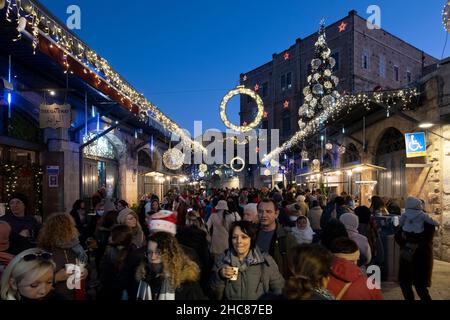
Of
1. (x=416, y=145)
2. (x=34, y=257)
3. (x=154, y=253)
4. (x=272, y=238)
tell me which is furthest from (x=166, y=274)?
(x=416, y=145)

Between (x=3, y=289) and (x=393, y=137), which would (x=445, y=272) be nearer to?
(x=393, y=137)

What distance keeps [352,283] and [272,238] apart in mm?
1910

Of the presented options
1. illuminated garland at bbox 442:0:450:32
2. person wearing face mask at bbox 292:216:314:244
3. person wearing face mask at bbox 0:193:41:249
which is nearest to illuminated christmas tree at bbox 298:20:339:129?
illuminated garland at bbox 442:0:450:32

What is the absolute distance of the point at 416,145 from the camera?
1080cm

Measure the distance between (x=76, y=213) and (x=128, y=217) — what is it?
2.95m

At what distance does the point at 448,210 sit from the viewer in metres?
10.2

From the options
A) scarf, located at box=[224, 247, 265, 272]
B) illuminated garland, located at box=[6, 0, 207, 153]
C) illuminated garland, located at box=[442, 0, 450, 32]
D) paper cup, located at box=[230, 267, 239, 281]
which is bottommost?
paper cup, located at box=[230, 267, 239, 281]

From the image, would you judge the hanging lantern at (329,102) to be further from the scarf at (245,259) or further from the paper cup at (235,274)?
the paper cup at (235,274)

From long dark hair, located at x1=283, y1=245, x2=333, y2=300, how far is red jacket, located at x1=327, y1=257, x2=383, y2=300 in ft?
0.60

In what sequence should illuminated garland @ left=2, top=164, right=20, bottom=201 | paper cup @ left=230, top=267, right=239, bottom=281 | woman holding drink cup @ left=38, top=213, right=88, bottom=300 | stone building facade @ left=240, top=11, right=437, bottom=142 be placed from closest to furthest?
paper cup @ left=230, top=267, right=239, bottom=281
woman holding drink cup @ left=38, top=213, right=88, bottom=300
illuminated garland @ left=2, top=164, right=20, bottom=201
stone building facade @ left=240, top=11, right=437, bottom=142

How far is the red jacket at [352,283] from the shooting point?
296 centimetres

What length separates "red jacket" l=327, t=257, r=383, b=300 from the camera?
2.96 metres

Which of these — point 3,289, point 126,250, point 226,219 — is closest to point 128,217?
point 126,250

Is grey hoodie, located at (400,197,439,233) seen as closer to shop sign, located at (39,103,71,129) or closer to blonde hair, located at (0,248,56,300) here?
blonde hair, located at (0,248,56,300)
